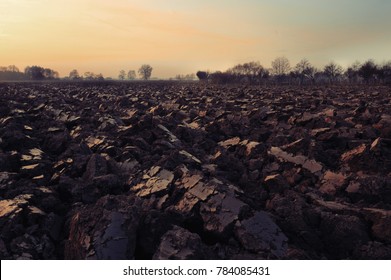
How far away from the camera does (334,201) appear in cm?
554

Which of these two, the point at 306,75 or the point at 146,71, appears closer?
the point at 306,75

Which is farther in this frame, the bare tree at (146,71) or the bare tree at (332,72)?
the bare tree at (146,71)

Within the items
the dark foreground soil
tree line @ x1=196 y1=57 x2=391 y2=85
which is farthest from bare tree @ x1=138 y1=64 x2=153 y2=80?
the dark foreground soil

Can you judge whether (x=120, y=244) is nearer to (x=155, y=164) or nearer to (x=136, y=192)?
(x=136, y=192)

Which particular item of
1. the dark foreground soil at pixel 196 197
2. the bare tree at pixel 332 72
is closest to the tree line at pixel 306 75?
the bare tree at pixel 332 72

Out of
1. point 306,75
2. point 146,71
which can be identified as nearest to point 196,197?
point 306,75

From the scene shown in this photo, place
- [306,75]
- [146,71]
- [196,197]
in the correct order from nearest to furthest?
[196,197]
[306,75]
[146,71]

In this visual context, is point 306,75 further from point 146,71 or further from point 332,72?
point 146,71

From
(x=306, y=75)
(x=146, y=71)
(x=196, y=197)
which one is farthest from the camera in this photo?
(x=146, y=71)

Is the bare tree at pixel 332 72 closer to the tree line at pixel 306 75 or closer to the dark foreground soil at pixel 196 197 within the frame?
the tree line at pixel 306 75

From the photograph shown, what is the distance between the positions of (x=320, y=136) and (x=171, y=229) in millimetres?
5897

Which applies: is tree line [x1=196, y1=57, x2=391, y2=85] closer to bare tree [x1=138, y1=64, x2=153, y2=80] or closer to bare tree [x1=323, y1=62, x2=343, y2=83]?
bare tree [x1=323, y1=62, x2=343, y2=83]
